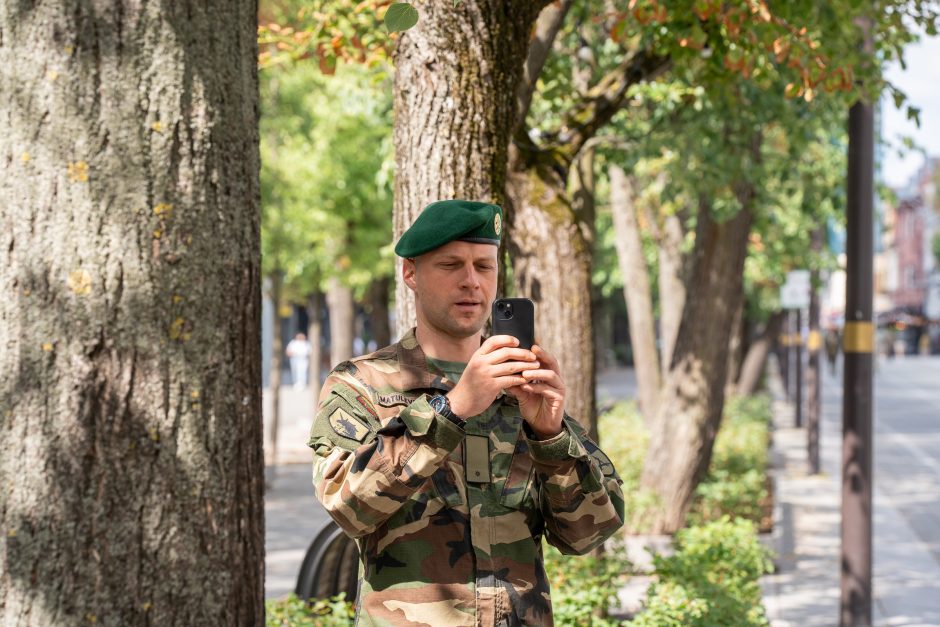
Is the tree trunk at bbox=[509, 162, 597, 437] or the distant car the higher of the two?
A: the tree trunk at bbox=[509, 162, 597, 437]

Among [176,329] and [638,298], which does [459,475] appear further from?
[638,298]

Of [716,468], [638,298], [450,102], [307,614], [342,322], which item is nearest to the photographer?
[450,102]

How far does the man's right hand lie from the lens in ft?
8.52

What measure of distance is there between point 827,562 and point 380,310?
42.2 ft

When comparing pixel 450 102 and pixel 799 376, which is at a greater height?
pixel 450 102

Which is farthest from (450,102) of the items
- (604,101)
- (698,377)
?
(698,377)

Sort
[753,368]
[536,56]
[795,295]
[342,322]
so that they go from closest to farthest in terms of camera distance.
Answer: [536,56] < [795,295] < [342,322] < [753,368]

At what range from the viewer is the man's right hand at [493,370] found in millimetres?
2598

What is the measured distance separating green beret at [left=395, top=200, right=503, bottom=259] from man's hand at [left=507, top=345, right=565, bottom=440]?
38 centimetres

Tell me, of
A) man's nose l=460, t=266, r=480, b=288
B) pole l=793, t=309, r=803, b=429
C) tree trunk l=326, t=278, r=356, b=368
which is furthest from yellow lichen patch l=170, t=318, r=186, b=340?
pole l=793, t=309, r=803, b=429

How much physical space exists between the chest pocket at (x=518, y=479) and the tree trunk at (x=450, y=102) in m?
1.83

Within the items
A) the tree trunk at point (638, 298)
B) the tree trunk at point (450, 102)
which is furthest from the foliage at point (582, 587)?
the tree trunk at point (638, 298)

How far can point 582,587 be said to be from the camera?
6449 mm

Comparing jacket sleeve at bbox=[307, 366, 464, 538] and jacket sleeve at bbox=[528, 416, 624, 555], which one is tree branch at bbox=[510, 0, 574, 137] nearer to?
jacket sleeve at bbox=[528, 416, 624, 555]
